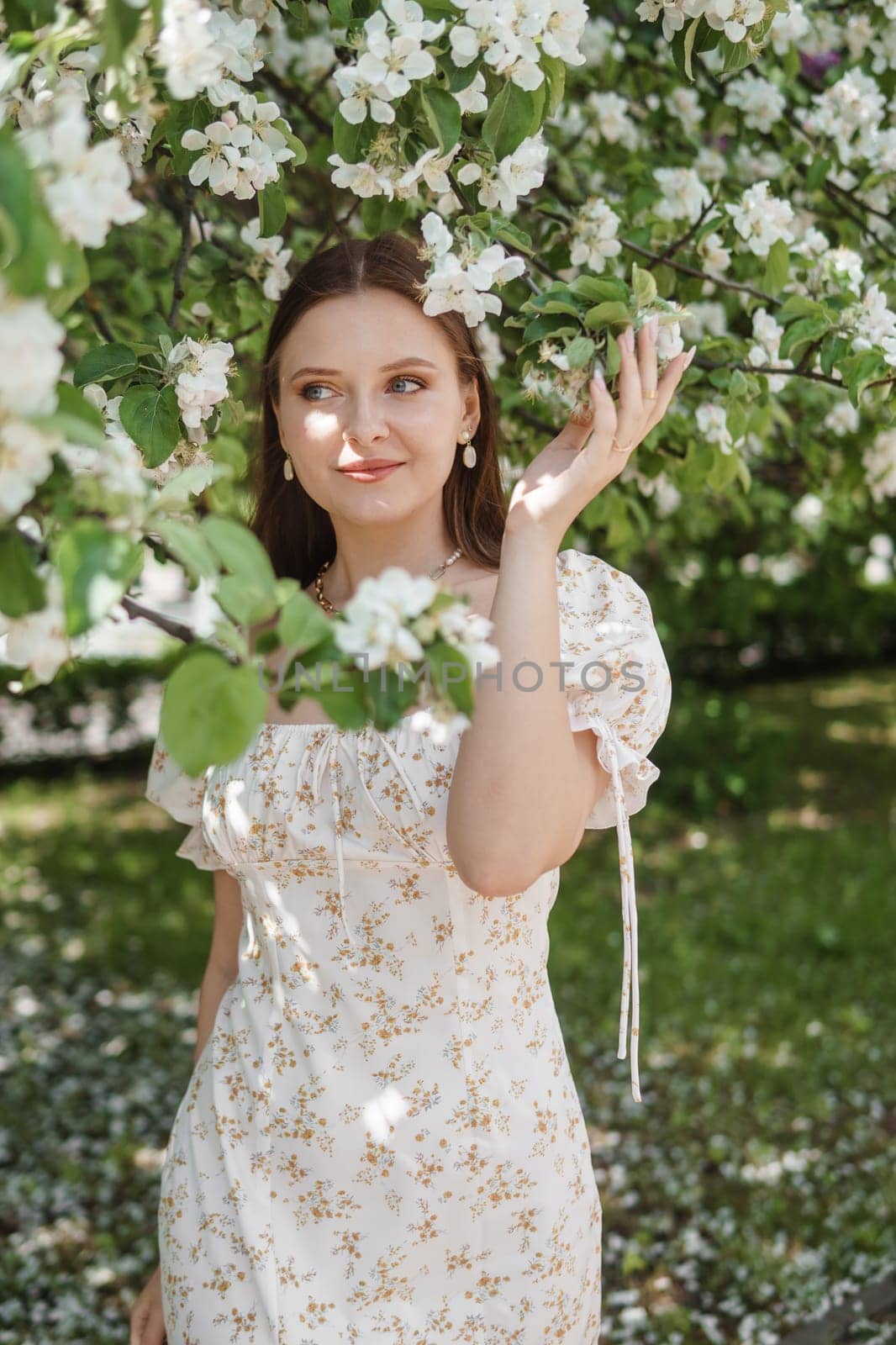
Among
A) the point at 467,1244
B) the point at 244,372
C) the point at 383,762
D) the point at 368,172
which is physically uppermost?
the point at 244,372

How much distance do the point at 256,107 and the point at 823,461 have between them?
6.00 feet

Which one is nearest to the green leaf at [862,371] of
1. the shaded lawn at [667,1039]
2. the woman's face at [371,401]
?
the woman's face at [371,401]

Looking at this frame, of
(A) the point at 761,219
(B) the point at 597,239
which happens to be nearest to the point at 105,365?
(B) the point at 597,239

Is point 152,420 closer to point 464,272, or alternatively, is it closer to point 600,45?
point 464,272

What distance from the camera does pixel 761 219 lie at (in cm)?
210

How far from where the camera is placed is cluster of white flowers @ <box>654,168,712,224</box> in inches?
90.9

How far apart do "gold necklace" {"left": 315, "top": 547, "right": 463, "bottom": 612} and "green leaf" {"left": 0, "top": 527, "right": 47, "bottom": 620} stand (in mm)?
996

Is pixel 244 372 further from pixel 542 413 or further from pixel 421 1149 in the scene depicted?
pixel 421 1149

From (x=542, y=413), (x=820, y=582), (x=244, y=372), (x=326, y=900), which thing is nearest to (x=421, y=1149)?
(x=326, y=900)

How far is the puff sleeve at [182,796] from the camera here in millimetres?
1954

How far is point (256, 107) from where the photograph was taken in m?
1.59

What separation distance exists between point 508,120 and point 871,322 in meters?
0.74

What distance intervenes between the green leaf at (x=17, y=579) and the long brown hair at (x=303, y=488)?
3.21ft

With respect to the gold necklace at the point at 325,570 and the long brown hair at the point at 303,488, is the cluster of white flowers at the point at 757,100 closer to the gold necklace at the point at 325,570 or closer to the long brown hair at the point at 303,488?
the long brown hair at the point at 303,488
